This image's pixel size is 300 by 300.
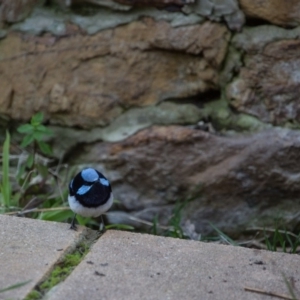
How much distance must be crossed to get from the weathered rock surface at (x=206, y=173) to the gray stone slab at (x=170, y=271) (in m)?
0.69

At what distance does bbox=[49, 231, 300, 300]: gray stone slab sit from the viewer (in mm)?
1728

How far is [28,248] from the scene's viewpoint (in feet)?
6.46

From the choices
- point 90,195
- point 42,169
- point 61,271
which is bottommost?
point 42,169

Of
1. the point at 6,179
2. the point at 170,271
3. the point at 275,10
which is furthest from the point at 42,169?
the point at 170,271

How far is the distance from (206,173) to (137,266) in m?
0.93

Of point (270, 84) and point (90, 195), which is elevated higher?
point (270, 84)

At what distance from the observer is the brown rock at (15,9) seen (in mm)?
2857

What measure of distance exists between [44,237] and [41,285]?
32cm

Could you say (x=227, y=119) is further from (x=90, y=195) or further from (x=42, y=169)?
(x=42, y=169)

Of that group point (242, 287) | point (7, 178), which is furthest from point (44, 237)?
point (7, 178)

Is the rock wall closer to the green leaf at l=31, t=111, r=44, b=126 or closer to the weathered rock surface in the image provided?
the weathered rock surface

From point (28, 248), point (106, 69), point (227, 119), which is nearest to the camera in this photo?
point (28, 248)

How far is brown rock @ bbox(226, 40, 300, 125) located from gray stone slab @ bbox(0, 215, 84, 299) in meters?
0.88

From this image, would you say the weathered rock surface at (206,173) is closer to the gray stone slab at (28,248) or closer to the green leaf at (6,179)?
the green leaf at (6,179)
